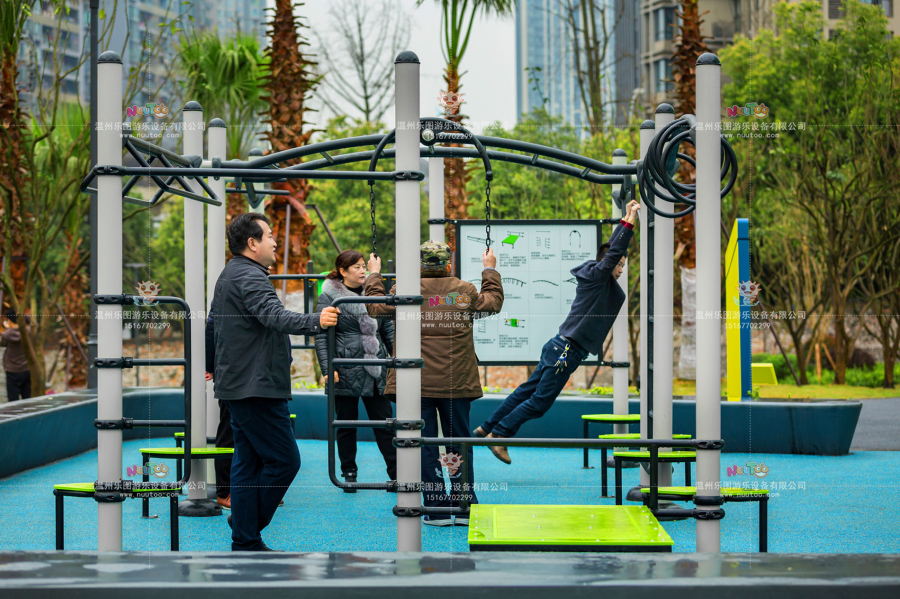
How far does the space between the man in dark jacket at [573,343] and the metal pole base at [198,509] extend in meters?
1.96

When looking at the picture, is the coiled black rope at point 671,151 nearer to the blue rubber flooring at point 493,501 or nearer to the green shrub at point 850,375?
the blue rubber flooring at point 493,501

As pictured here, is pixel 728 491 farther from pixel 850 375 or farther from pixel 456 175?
pixel 850 375

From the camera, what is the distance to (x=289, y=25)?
13.9 metres

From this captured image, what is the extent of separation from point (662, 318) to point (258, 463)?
2.82 meters

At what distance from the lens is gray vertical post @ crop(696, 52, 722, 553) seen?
12.9ft

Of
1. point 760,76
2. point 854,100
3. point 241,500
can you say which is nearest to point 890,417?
point 854,100

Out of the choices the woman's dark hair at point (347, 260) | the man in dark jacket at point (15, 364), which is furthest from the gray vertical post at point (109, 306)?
the man in dark jacket at point (15, 364)

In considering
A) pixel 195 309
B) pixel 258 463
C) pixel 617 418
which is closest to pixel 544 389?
pixel 617 418

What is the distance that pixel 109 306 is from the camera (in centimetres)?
403

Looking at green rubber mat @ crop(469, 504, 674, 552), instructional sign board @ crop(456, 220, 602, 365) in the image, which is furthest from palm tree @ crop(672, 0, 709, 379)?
green rubber mat @ crop(469, 504, 674, 552)

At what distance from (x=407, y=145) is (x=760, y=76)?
69.6 ft

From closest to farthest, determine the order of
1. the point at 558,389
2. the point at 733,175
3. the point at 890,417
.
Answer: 1. the point at 733,175
2. the point at 558,389
3. the point at 890,417

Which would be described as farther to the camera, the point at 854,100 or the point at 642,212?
the point at 854,100

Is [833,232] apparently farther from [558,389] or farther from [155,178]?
[155,178]
